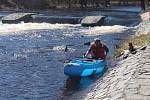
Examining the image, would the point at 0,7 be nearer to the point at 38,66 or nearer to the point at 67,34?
the point at 67,34

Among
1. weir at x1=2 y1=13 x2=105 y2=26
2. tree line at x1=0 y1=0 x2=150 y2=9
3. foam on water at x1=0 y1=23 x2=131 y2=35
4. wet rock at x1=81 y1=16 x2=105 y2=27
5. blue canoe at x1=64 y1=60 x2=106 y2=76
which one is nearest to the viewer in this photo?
blue canoe at x1=64 y1=60 x2=106 y2=76

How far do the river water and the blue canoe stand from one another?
41cm

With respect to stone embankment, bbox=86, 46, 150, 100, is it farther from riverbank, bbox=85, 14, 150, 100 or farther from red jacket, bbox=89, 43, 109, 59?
red jacket, bbox=89, 43, 109, 59

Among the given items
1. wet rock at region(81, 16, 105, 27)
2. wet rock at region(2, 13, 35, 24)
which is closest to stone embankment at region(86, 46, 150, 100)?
wet rock at region(81, 16, 105, 27)

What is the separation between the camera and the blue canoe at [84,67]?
20078 millimetres

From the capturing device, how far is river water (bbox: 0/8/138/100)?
61.7 feet

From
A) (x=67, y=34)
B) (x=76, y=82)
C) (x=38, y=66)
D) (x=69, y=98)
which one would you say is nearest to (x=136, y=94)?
(x=69, y=98)

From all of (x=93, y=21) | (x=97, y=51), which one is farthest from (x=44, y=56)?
(x=93, y=21)

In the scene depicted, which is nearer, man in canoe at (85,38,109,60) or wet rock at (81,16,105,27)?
man in canoe at (85,38,109,60)

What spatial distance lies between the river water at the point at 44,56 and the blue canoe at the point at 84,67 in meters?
0.41

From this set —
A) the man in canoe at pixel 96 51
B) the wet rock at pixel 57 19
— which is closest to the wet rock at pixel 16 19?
the wet rock at pixel 57 19

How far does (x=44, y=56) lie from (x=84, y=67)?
7908 mm

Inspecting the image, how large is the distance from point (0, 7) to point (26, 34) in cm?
4004

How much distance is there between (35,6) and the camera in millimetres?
79875
